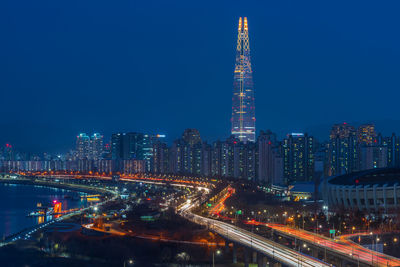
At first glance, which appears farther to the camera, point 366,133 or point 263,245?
point 366,133

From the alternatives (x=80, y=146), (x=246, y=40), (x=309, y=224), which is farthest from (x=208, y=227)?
(x=80, y=146)

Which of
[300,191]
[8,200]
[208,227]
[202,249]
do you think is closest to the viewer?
[202,249]

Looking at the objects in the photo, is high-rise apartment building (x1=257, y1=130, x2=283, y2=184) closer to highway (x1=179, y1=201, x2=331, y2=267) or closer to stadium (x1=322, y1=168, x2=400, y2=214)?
stadium (x1=322, y1=168, x2=400, y2=214)

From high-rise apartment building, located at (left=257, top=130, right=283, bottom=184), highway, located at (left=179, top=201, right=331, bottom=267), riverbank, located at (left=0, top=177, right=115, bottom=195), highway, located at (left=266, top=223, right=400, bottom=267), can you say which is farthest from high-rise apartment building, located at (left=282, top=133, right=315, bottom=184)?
highway, located at (left=266, top=223, right=400, bottom=267)

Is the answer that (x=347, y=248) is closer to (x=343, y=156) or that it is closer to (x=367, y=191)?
(x=367, y=191)

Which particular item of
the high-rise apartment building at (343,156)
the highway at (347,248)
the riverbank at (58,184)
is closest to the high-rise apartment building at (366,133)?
the high-rise apartment building at (343,156)

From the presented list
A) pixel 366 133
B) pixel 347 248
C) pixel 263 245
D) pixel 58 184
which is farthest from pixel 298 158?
pixel 347 248

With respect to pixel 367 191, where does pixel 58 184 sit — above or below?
below

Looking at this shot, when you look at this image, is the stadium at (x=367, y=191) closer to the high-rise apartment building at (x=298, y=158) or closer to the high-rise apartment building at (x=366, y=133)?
the high-rise apartment building at (x=298, y=158)

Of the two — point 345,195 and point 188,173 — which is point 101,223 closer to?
point 345,195
